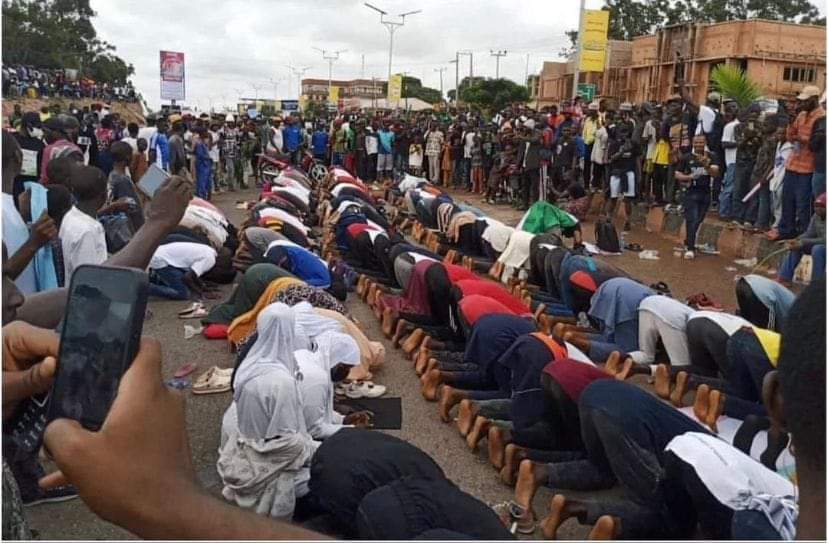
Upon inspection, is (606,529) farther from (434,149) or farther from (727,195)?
(434,149)

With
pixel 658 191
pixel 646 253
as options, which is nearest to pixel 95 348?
pixel 646 253

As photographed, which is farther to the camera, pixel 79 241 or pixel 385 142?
pixel 385 142

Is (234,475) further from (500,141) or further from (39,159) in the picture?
(500,141)

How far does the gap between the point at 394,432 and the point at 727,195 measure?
7.73m

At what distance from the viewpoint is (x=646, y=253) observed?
32.9 feet

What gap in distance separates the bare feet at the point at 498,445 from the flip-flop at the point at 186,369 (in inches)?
96.3

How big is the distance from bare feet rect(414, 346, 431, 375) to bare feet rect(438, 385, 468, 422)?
29.1 inches

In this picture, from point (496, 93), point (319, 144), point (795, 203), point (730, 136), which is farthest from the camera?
point (496, 93)

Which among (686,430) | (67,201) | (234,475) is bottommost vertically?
(234,475)

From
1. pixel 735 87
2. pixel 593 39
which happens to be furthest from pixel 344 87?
pixel 735 87

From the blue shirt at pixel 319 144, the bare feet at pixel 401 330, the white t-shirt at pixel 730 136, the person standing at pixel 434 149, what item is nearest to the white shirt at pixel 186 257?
the bare feet at pixel 401 330

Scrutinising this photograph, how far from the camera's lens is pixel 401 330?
612 centimetres

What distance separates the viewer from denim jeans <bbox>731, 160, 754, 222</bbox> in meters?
10.0

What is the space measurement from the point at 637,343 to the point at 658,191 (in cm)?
730
